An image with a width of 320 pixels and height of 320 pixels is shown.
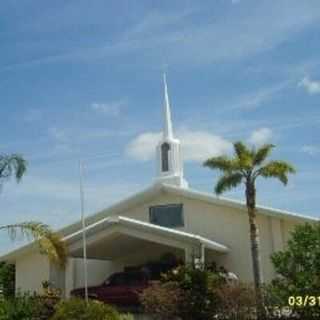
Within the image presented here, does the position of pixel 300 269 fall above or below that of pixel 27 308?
above

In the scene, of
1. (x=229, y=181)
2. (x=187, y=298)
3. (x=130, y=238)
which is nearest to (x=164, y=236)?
(x=130, y=238)

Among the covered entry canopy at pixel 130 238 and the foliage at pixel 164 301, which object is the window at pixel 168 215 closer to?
the covered entry canopy at pixel 130 238

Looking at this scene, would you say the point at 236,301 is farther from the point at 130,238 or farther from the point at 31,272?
the point at 31,272

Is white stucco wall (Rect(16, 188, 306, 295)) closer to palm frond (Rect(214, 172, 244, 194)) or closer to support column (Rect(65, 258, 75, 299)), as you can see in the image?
support column (Rect(65, 258, 75, 299))

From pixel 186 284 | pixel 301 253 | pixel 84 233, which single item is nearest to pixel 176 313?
pixel 186 284

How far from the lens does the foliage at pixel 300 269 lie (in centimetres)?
1762

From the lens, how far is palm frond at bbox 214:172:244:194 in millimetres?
23078

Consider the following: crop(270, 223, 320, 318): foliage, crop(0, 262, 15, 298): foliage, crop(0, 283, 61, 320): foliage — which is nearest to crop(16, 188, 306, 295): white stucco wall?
crop(0, 262, 15, 298): foliage

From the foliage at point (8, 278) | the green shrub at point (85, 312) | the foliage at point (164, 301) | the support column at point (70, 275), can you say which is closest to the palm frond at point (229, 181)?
the foliage at point (164, 301)

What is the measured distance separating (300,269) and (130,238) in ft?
31.8

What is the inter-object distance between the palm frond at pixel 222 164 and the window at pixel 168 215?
5.95m

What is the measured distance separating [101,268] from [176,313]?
11.7 metres

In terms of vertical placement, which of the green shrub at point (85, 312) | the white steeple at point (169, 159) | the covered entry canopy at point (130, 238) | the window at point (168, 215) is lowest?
the green shrub at point (85, 312)

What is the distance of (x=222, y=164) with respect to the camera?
23.3 m
